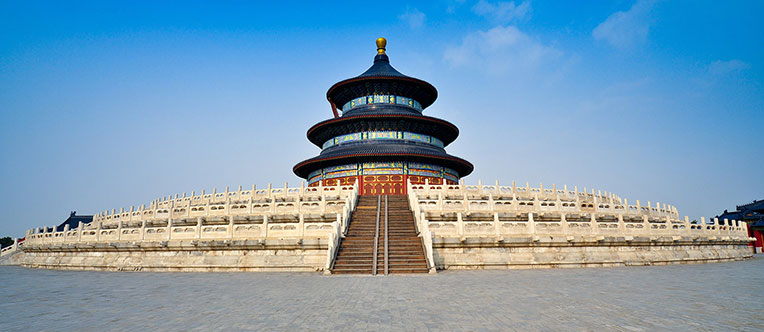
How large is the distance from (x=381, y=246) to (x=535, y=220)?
8561 millimetres

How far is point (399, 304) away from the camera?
845 centimetres

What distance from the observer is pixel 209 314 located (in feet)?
25.3

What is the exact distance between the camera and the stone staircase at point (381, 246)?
14703 mm

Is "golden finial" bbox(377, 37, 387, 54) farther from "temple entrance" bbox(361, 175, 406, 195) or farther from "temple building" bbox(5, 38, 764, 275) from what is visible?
"temple building" bbox(5, 38, 764, 275)

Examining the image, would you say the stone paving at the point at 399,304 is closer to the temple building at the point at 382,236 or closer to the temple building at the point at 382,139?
the temple building at the point at 382,236

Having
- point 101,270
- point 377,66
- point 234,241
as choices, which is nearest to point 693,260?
point 234,241

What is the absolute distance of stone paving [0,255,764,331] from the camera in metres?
6.77

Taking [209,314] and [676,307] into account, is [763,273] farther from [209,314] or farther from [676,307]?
[209,314]

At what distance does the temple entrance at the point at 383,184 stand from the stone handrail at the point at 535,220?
34.4ft

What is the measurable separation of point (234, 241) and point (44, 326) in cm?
960

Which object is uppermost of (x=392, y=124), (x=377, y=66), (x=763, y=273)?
(x=377, y=66)

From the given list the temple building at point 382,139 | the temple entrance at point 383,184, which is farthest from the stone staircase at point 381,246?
the temple building at point 382,139

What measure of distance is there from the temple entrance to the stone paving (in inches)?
890

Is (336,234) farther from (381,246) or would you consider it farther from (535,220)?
(535,220)
